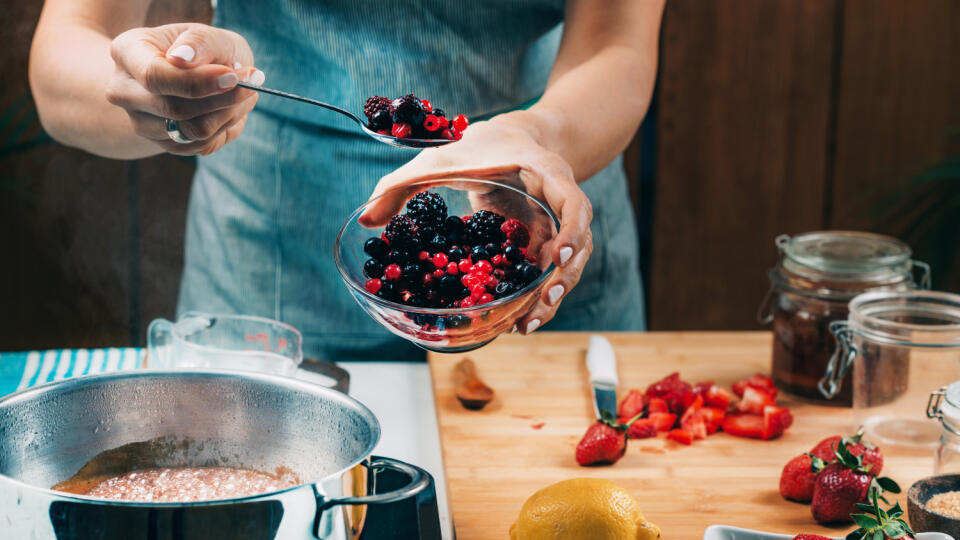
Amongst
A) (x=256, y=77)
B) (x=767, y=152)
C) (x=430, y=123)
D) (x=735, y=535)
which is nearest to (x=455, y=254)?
(x=430, y=123)

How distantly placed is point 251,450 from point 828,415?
0.77 metres

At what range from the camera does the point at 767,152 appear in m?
2.40

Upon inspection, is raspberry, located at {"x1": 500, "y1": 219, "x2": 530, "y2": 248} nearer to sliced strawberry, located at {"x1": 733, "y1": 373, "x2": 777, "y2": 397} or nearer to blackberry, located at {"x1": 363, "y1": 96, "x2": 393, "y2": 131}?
blackberry, located at {"x1": 363, "y1": 96, "x2": 393, "y2": 131}

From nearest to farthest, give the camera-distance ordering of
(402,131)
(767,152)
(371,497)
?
(371,497) < (402,131) < (767,152)

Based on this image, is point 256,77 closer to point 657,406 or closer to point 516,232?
point 516,232

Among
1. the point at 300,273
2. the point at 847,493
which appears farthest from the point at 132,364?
the point at 847,493

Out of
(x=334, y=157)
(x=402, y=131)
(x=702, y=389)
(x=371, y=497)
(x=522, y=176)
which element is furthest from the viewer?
(x=334, y=157)

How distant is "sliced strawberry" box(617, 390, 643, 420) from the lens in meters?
1.23

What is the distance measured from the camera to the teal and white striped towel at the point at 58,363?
46.2 inches

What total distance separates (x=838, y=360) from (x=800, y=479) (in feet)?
1.08

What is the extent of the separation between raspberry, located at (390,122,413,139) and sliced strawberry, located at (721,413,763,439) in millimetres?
574

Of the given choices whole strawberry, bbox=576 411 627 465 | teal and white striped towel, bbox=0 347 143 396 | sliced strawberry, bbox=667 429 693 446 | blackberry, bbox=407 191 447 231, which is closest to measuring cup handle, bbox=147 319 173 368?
teal and white striped towel, bbox=0 347 143 396

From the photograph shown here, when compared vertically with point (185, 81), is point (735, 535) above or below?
below

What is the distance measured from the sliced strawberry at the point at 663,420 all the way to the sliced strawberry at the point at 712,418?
0.04 meters
